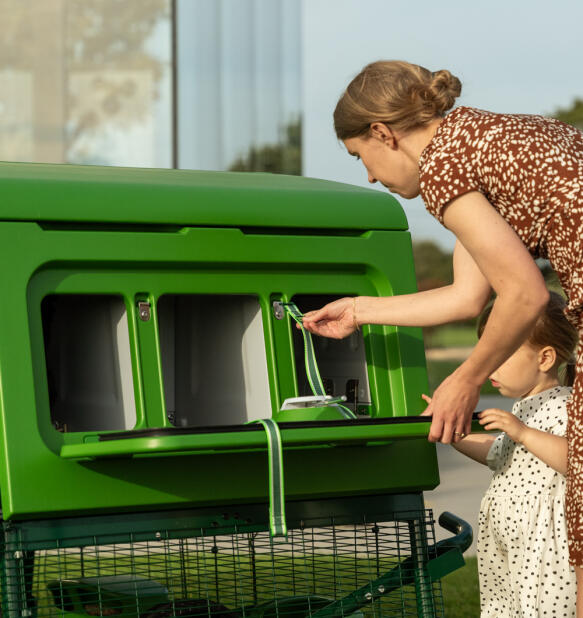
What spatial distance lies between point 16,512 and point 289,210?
2.95 feet

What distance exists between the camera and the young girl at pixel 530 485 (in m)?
2.49

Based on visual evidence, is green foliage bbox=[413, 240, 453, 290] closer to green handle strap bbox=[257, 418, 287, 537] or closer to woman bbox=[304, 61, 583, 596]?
woman bbox=[304, 61, 583, 596]

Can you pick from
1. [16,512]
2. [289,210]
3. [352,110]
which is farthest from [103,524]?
[352,110]

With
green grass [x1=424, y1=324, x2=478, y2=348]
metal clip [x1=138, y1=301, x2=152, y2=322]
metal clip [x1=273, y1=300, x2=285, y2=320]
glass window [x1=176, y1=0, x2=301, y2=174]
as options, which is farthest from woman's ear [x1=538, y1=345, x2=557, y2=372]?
green grass [x1=424, y1=324, x2=478, y2=348]

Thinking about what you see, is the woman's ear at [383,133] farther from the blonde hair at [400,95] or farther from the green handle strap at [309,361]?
the green handle strap at [309,361]

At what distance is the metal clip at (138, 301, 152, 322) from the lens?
2408 mm

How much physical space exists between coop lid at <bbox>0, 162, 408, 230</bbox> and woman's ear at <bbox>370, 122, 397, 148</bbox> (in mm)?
364

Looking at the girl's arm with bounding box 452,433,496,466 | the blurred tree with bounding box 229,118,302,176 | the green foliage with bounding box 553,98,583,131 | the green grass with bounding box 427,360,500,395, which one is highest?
the green foliage with bounding box 553,98,583,131

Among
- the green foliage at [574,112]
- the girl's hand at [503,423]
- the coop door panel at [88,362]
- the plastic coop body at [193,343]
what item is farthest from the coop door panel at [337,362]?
the green foliage at [574,112]

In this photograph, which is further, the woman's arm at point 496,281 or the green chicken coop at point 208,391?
the green chicken coop at point 208,391

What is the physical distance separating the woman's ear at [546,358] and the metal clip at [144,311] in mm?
967

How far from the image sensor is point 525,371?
2.70 meters

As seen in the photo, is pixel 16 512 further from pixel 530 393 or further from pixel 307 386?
pixel 530 393

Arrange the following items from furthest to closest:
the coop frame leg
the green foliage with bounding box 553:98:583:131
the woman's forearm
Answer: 1. the green foliage with bounding box 553:98:583:131
2. the coop frame leg
3. the woman's forearm
